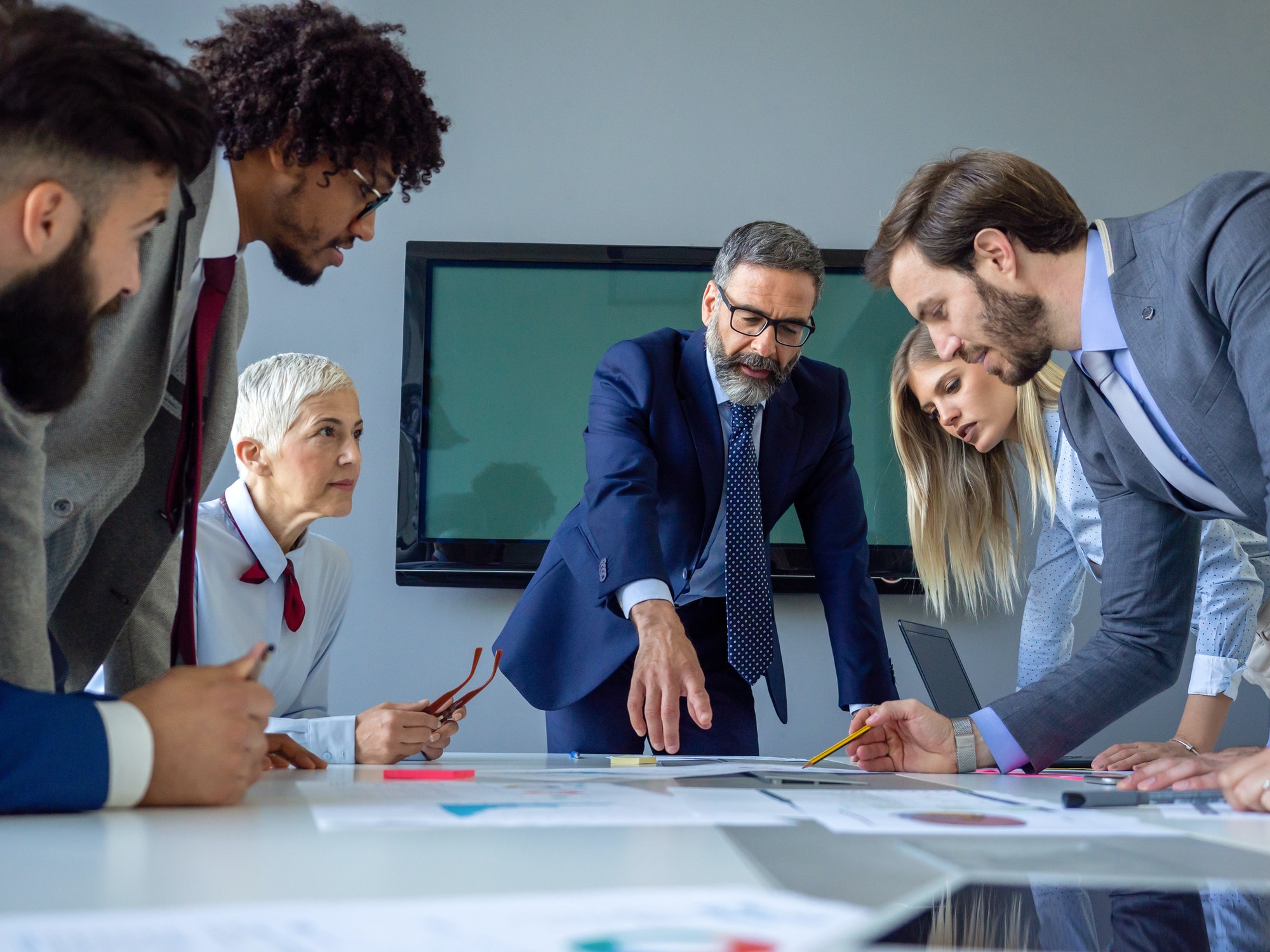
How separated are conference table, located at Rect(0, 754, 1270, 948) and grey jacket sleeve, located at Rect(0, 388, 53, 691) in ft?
1.01

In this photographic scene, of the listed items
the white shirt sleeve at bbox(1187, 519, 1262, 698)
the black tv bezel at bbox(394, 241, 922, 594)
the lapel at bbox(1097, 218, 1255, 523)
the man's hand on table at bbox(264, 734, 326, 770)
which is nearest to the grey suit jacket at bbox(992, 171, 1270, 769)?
the lapel at bbox(1097, 218, 1255, 523)

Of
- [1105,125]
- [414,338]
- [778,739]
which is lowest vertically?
[778,739]

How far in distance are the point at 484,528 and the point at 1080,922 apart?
107 inches

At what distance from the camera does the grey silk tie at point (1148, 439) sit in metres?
1.44

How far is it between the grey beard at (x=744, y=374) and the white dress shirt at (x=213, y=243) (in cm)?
96

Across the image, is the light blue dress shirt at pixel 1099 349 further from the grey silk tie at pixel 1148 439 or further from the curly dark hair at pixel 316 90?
the curly dark hair at pixel 316 90

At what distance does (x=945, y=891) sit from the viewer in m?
0.50

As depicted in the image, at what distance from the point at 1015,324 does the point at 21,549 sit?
1369mm

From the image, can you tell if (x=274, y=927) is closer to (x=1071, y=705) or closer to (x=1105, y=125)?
(x=1071, y=705)

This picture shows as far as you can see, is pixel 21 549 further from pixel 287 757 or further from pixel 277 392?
pixel 277 392

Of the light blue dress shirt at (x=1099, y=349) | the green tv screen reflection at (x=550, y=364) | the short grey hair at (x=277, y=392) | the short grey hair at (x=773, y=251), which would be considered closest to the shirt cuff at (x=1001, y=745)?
the light blue dress shirt at (x=1099, y=349)

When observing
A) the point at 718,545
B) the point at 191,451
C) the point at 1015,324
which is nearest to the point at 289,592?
the point at 191,451

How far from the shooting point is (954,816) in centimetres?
80

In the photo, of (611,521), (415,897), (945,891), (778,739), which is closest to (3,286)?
(415,897)
